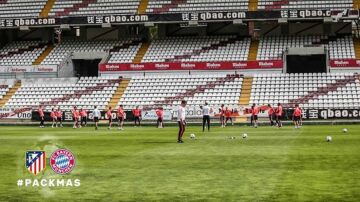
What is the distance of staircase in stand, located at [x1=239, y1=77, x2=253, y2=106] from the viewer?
5681 centimetres

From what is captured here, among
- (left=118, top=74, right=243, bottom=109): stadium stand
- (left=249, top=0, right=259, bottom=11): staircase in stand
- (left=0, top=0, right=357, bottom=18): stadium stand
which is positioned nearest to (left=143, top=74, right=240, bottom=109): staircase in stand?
(left=118, top=74, right=243, bottom=109): stadium stand

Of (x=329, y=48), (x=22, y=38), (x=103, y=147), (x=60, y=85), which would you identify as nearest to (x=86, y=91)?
(x=60, y=85)

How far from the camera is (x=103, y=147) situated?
2550cm

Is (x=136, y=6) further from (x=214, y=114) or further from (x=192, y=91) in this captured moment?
(x=214, y=114)

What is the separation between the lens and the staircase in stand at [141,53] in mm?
65688

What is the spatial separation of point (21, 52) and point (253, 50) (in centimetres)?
2425

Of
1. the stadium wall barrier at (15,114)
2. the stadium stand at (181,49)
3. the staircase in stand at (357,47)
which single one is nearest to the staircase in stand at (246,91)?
the stadium stand at (181,49)

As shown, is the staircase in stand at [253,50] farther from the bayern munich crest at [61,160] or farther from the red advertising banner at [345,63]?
the bayern munich crest at [61,160]

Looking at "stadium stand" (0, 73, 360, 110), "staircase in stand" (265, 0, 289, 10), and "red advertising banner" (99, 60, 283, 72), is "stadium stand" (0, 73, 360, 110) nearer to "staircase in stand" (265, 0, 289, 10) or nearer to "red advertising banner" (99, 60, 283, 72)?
"red advertising banner" (99, 60, 283, 72)

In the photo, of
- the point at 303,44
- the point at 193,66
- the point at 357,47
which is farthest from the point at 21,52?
the point at 357,47

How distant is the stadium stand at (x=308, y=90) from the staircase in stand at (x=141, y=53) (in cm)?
1194

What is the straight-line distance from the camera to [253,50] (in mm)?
64438

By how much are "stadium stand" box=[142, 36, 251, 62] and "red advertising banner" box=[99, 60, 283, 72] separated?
3.88ft

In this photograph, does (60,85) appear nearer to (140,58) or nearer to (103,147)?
(140,58)
